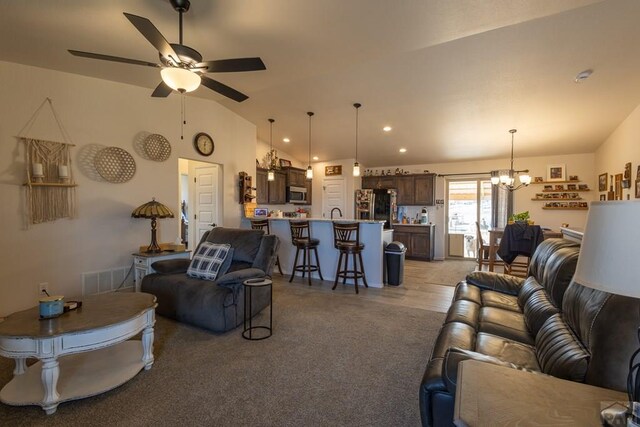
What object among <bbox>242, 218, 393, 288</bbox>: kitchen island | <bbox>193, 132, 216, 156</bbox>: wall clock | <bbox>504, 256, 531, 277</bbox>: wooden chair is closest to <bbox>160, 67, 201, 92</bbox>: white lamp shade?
<bbox>193, 132, 216, 156</bbox>: wall clock

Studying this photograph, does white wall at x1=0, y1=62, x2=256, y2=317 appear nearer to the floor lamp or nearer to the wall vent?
the wall vent

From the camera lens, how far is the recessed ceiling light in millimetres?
3451

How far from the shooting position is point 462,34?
9.44 feet

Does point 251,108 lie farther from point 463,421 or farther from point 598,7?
point 463,421

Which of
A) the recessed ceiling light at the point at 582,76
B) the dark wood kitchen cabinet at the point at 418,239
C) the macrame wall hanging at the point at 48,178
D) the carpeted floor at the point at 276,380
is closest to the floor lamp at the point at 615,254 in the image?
the carpeted floor at the point at 276,380

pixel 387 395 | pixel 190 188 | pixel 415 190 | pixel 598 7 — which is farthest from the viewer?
pixel 415 190

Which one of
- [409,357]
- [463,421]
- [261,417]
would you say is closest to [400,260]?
[409,357]

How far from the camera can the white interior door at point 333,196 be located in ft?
25.8

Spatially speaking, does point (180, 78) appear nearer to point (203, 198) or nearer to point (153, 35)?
point (153, 35)

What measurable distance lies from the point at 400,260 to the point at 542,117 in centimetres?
314

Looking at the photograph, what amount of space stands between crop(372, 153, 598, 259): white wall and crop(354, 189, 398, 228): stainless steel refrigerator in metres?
0.99

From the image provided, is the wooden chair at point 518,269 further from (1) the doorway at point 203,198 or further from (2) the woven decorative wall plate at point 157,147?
(2) the woven decorative wall plate at point 157,147

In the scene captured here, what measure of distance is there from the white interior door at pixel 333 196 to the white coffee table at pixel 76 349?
5.86 meters

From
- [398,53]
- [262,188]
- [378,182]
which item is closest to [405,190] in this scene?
[378,182]
